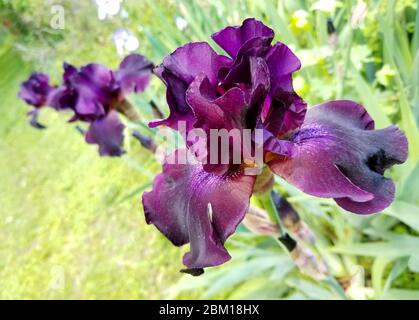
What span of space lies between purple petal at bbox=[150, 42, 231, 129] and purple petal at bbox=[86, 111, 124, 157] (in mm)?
648

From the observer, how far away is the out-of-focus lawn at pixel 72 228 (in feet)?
6.30

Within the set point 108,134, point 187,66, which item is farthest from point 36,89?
point 187,66

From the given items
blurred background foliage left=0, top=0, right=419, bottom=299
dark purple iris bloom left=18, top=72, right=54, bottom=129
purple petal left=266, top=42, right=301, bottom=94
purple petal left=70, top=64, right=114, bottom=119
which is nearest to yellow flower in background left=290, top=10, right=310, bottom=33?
blurred background foliage left=0, top=0, right=419, bottom=299

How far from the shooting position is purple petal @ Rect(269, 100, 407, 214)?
53 centimetres

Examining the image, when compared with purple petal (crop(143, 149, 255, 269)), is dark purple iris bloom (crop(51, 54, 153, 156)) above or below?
above

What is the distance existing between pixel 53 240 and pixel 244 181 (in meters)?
2.06

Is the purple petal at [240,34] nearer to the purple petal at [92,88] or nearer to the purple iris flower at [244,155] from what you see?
the purple iris flower at [244,155]

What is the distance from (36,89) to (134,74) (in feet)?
1.47

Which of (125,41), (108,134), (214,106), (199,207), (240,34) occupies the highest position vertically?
(125,41)

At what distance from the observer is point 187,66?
0.59 meters

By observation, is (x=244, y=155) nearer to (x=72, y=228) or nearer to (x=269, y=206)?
(x=269, y=206)

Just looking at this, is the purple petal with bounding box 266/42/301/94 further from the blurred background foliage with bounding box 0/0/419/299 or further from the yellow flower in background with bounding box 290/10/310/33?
the yellow flower in background with bounding box 290/10/310/33
